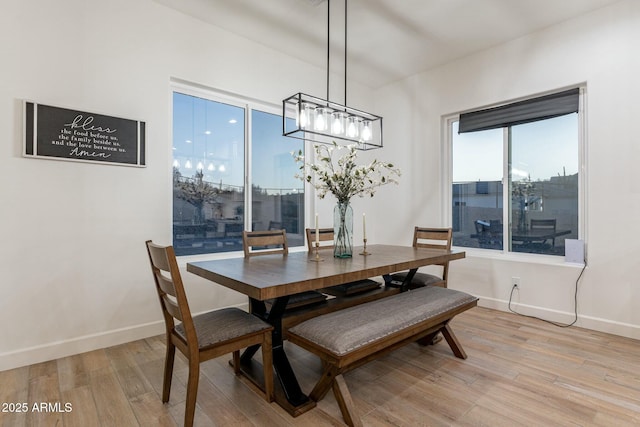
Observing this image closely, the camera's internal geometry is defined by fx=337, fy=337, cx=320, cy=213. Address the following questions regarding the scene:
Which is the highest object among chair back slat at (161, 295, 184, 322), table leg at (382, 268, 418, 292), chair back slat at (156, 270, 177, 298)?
chair back slat at (156, 270, 177, 298)

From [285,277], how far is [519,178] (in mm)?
3081

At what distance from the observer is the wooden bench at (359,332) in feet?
5.42

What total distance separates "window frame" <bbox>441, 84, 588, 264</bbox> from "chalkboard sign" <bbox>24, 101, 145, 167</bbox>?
339cm

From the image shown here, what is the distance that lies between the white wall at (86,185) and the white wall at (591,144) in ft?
9.65

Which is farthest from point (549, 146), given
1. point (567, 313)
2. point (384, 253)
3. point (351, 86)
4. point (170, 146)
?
point (170, 146)

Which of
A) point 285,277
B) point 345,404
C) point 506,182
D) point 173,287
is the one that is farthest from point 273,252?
point 506,182

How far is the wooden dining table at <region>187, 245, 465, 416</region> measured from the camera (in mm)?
1689

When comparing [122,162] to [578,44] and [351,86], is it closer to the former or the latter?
[351,86]

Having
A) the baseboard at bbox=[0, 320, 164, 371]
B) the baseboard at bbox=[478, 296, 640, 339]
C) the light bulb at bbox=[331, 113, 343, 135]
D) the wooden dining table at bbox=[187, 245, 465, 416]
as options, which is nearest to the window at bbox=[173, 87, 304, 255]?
the baseboard at bbox=[0, 320, 164, 371]

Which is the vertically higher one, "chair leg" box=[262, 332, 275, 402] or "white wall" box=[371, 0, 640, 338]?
"white wall" box=[371, 0, 640, 338]

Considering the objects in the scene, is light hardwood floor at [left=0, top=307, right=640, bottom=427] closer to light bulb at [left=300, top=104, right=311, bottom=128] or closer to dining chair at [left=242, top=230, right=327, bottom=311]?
dining chair at [left=242, top=230, right=327, bottom=311]

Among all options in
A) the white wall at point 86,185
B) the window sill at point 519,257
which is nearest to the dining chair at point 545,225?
the window sill at point 519,257

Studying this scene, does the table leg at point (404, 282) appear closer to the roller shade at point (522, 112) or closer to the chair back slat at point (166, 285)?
the chair back slat at point (166, 285)

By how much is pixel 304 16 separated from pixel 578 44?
8.41ft
